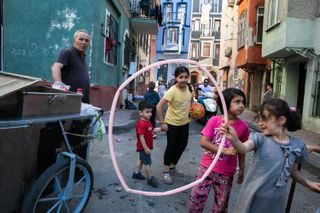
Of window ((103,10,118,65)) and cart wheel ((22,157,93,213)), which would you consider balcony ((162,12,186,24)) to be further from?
cart wheel ((22,157,93,213))

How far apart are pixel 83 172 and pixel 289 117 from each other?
6.93 ft

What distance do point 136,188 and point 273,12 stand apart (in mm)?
13153

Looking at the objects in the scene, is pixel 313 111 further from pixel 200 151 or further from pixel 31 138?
pixel 31 138

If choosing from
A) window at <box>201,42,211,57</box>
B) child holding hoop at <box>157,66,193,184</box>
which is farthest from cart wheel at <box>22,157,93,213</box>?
window at <box>201,42,211,57</box>

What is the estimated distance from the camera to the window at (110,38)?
40.0ft

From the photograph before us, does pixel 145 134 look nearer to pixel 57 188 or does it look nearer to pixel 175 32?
pixel 57 188

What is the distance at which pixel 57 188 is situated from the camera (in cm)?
328

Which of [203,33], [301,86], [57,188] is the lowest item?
[57,188]

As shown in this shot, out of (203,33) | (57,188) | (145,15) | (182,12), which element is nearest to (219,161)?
(57,188)

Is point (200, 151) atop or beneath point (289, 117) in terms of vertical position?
beneath

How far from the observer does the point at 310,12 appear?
12930 millimetres

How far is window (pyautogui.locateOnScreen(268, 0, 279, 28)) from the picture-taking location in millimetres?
14969

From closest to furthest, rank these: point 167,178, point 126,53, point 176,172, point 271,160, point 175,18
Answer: point 271,160
point 167,178
point 176,172
point 126,53
point 175,18

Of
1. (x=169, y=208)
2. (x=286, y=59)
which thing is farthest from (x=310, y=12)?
(x=169, y=208)
